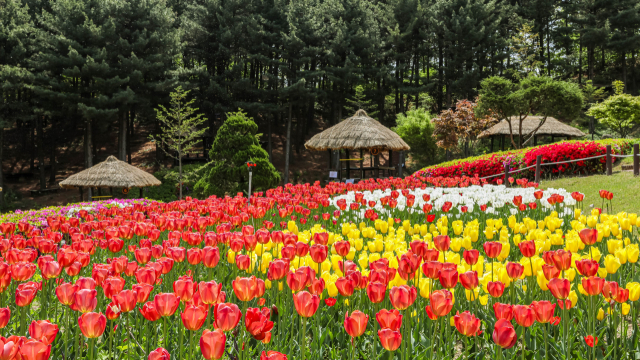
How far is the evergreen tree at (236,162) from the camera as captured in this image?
17.4 metres

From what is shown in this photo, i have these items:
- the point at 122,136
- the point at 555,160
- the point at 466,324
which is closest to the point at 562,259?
the point at 466,324

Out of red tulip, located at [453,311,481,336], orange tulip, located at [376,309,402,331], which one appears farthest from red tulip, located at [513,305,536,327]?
orange tulip, located at [376,309,402,331]

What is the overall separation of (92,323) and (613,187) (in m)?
11.7

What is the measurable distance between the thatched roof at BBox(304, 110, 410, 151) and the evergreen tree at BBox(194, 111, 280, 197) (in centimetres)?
289

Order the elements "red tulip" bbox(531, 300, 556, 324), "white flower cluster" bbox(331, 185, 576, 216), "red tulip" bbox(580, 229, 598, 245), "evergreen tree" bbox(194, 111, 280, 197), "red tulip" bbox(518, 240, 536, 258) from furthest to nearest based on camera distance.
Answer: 1. "evergreen tree" bbox(194, 111, 280, 197)
2. "white flower cluster" bbox(331, 185, 576, 216)
3. "red tulip" bbox(580, 229, 598, 245)
4. "red tulip" bbox(518, 240, 536, 258)
5. "red tulip" bbox(531, 300, 556, 324)

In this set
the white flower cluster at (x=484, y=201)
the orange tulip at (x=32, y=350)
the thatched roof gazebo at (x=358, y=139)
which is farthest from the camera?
the thatched roof gazebo at (x=358, y=139)

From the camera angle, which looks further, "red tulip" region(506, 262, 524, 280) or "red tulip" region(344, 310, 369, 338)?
A: "red tulip" region(506, 262, 524, 280)

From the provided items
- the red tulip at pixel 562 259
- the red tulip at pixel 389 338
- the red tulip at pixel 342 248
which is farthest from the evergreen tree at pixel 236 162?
the red tulip at pixel 389 338

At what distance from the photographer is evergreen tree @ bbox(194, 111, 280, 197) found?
1738cm

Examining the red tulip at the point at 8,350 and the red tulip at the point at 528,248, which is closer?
the red tulip at the point at 8,350

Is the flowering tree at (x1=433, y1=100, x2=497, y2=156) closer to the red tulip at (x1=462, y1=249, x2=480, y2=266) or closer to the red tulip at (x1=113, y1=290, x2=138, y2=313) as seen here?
the red tulip at (x1=462, y1=249, x2=480, y2=266)

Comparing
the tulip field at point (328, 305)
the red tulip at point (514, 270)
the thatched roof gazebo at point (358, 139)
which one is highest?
the thatched roof gazebo at point (358, 139)

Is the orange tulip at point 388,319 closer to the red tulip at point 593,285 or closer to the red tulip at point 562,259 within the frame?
the red tulip at point 593,285

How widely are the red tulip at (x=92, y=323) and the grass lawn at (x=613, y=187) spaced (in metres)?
8.07
